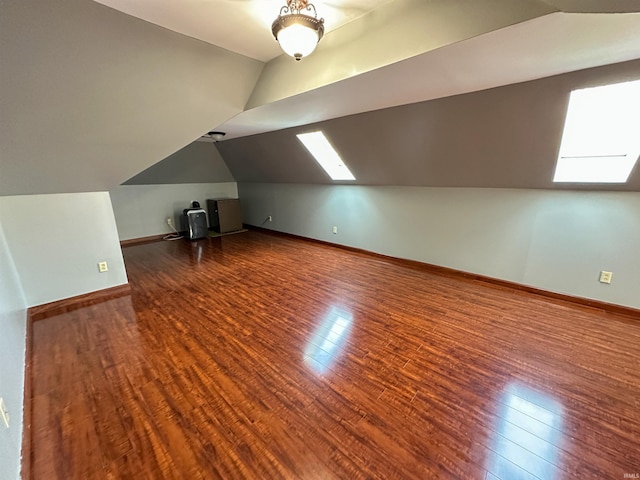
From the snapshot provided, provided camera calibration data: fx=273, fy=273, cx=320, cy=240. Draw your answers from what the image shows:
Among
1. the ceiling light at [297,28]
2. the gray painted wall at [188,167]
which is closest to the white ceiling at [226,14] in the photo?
the ceiling light at [297,28]

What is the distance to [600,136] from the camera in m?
2.29

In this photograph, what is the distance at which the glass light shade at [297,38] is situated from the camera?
1.41 metres

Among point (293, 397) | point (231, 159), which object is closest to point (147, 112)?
point (293, 397)

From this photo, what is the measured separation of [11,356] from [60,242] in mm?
1509

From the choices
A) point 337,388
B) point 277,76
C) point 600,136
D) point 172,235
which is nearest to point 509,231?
point 600,136

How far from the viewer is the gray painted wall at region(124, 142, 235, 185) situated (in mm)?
5066

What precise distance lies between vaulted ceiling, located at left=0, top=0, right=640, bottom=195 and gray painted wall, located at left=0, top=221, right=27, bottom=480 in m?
0.77

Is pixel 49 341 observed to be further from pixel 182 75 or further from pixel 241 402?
pixel 182 75

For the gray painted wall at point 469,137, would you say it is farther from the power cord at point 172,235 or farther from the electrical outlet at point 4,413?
the electrical outlet at point 4,413

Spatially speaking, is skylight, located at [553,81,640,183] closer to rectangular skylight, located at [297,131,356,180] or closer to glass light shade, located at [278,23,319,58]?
glass light shade, located at [278,23,319,58]

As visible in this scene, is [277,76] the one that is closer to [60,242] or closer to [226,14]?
[226,14]

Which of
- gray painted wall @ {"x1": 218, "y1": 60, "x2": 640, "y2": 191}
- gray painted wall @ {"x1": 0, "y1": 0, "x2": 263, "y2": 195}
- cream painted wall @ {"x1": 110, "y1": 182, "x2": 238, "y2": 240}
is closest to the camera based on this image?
gray painted wall @ {"x1": 0, "y1": 0, "x2": 263, "y2": 195}

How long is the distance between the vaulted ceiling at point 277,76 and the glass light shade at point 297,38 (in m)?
0.35

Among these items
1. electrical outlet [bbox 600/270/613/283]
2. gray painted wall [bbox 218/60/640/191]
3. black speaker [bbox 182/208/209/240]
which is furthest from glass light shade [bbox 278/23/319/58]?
black speaker [bbox 182/208/209/240]
